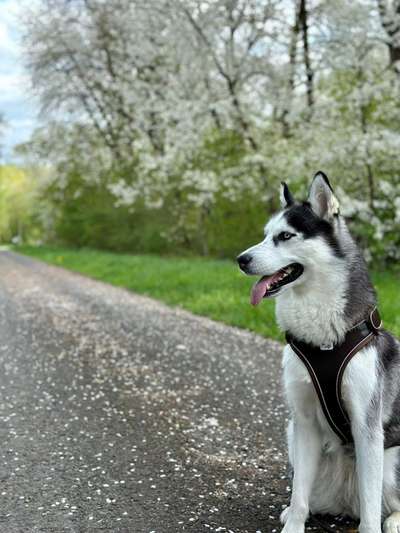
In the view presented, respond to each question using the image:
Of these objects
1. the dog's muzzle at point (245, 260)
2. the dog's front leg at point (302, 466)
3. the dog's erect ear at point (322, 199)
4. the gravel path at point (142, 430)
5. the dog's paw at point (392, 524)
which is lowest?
the gravel path at point (142, 430)

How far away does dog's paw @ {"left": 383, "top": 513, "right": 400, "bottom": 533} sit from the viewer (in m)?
3.23

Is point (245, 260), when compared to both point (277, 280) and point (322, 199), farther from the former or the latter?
point (322, 199)

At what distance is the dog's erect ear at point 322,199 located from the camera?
128 inches

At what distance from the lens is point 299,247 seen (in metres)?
3.30

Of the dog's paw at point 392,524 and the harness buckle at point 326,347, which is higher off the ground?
the harness buckle at point 326,347

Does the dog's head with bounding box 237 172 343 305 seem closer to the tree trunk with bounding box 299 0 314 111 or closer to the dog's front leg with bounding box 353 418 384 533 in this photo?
the dog's front leg with bounding box 353 418 384 533

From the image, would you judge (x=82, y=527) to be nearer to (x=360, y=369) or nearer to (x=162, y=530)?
(x=162, y=530)

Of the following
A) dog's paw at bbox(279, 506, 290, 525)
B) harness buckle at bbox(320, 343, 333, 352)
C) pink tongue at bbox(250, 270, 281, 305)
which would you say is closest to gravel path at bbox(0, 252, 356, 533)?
dog's paw at bbox(279, 506, 290, 525)

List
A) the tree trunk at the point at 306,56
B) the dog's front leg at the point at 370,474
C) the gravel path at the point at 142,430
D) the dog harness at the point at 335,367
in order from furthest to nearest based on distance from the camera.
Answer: the tree trunk at the point at 306,56 → the gravel path at the point at 142,430 → the dog harness at the point at 335,367 → the dog's front leg at the point at 370,474

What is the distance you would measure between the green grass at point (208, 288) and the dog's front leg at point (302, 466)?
468 cm

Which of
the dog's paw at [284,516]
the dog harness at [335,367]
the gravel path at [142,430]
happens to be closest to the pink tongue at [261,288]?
the dog harness at [335,367]

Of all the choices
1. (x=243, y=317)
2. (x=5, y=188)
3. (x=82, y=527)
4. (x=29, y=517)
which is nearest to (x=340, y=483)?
(x=82, y=527)

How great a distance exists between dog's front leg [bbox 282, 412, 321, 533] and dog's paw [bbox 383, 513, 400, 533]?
0.43 meters

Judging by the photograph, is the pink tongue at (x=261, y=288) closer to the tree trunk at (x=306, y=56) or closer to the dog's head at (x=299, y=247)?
the dog's head at (x=299, y=247)
